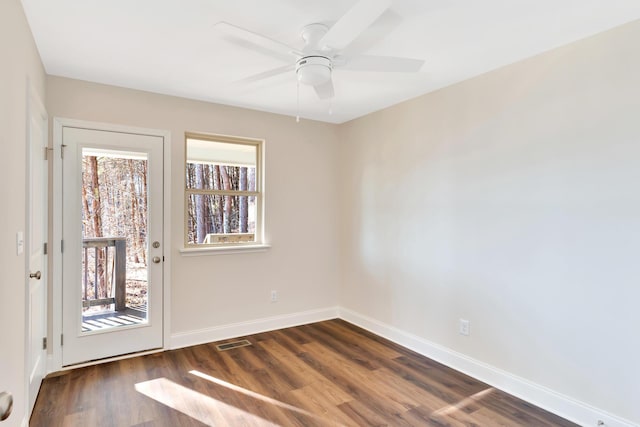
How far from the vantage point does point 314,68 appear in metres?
2.22

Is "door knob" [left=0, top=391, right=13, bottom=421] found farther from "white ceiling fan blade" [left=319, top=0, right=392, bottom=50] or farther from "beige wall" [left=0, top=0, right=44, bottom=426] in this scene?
"white ceiling fan blade" [left=319, top=0, right=392, bottom=50]

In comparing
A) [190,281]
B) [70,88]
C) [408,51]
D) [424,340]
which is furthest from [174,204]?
[424,340]

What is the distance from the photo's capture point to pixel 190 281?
11.6 ft

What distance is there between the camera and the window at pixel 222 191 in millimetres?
3654

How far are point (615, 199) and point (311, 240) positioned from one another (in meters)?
2.90

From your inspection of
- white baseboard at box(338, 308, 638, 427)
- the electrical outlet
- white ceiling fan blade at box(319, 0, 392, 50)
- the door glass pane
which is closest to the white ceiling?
white ceiling fan blade at box(319, 0, 392, 50)

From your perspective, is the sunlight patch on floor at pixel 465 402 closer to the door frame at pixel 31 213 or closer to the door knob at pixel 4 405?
the door knob at pixel 4 405

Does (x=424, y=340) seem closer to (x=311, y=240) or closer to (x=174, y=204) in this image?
(x=311, y=240)

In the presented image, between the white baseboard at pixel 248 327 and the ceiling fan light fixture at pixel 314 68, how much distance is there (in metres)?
2.67

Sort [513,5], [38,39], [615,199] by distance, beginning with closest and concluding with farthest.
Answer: [513,5] < [615,199] < [38,39]

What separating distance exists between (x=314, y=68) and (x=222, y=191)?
199 centimetres

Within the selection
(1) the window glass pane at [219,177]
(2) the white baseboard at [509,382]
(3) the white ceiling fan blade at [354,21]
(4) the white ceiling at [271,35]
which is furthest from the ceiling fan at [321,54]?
(2) the white baseboard at [509,382]

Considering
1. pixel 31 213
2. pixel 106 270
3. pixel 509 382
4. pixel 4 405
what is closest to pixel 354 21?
pixel 4 405

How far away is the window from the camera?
144 inches
